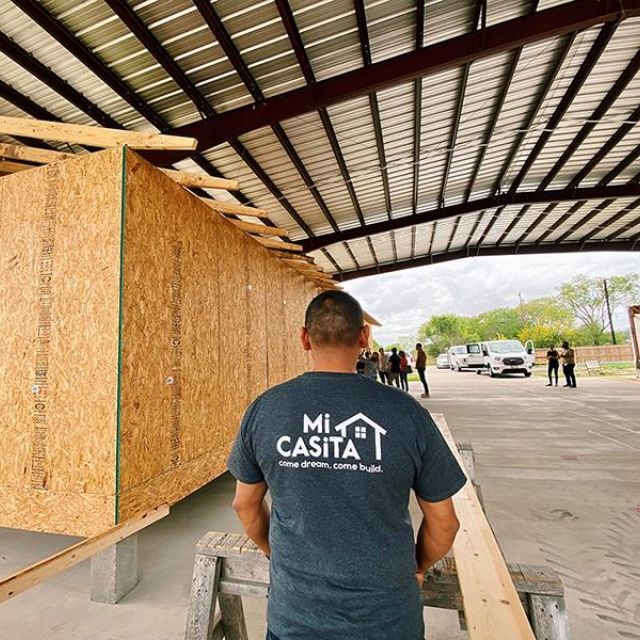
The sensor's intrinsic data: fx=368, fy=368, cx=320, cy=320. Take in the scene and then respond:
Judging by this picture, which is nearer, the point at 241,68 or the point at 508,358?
the point at 241,68

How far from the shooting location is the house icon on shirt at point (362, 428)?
1207 millimetres

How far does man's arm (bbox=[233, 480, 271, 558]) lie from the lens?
4.84 feet

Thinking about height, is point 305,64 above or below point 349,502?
above

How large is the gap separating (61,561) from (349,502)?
6.56 ft

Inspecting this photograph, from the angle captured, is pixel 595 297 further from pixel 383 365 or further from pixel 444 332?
pixel 383 365

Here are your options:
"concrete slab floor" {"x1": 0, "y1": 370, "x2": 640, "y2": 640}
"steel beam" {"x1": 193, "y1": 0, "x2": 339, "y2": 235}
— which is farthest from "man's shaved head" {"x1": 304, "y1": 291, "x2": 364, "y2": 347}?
"steel beam" {"x1": 193, "y1": 0, "x2": 339, "y2": 235}

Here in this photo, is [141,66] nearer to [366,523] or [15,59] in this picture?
[15,59]

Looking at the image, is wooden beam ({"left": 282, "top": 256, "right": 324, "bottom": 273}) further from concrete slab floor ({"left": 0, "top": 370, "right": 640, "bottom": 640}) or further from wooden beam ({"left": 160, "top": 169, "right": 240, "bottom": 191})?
concrete slab floor ({"left": 0, "top": 370, "right": 640, "bottom": 640})

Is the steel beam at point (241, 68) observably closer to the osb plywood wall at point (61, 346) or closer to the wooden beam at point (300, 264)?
the wooden beam at point (300, 264)

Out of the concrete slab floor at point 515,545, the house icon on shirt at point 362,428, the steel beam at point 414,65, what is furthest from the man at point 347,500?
the steel beam at point 414,65

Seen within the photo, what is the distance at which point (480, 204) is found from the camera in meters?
12.2

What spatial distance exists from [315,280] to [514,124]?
6.14 m

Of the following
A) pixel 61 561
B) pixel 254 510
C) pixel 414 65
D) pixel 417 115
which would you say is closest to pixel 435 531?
pixel 254 510

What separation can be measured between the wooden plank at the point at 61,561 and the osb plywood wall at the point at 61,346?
338 millimetres
